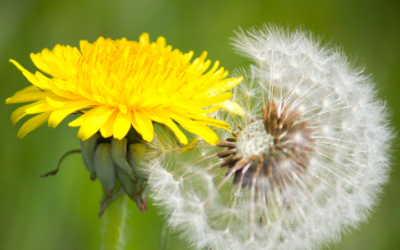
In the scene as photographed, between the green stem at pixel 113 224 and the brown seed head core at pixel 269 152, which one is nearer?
the brown seed head core at pixel 269 152

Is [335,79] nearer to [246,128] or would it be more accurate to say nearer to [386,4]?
[246,128]

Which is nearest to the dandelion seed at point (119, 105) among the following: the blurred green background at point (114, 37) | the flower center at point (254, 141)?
the flower center at point (254, 141)

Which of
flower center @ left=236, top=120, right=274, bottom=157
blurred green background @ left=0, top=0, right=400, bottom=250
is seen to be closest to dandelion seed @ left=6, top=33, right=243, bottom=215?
flower center @ left=236, top=120, right=274, bottom=157

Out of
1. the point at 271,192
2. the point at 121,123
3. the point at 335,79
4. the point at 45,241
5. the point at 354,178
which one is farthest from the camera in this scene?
the point at 45,241

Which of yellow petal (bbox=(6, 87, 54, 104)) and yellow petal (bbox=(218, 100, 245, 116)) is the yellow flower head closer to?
yellow petal (bbox=(6, 87, 54, 104))

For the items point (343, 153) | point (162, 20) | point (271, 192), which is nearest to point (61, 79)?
point (271, 192)

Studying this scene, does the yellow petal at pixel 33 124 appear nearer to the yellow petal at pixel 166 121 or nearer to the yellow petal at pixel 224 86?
the yellow petal at pixel 166 121
